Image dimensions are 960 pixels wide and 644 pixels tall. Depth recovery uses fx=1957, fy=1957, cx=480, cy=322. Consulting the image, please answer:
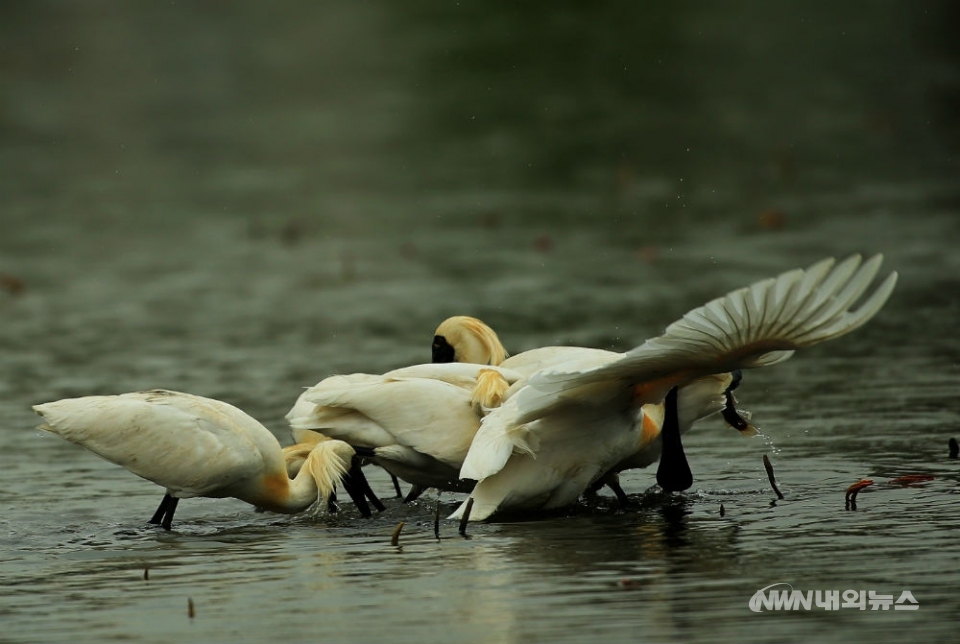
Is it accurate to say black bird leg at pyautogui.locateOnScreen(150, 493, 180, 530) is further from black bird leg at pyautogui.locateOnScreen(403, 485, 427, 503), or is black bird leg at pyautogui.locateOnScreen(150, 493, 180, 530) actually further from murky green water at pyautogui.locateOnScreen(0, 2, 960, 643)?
black bird leg at pyautogui.locateOnScreen(403, 485, 427, 503)

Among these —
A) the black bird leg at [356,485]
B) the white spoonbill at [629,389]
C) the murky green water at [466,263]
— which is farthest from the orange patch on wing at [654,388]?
the black bird leg at [356,485]

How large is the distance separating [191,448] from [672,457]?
264 centimetres

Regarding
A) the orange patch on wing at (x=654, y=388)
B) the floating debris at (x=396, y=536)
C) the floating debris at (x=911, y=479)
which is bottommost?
the floating debris at (x=396, y=536)

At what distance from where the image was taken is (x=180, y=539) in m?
10.4

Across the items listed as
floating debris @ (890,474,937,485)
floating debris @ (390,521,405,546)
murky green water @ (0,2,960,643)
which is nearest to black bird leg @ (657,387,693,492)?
murky green water @ (0,2,960,643)

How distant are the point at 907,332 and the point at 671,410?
5.16 meters

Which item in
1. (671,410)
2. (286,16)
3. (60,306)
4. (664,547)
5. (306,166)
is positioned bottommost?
(664,547)

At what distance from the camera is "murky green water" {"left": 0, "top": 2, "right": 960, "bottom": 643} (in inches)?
337

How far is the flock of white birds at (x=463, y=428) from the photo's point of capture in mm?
9898

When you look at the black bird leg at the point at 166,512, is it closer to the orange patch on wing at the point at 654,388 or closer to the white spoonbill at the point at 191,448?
the white spoonbill at the point at 191,448

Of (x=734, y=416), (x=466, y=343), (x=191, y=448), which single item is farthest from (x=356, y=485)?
(x=734, y=416)

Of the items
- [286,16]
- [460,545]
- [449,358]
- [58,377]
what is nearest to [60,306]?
[58,377]

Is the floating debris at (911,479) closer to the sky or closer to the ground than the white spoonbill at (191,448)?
closer to the ground

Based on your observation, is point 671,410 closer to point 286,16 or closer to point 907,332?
point 907,332
